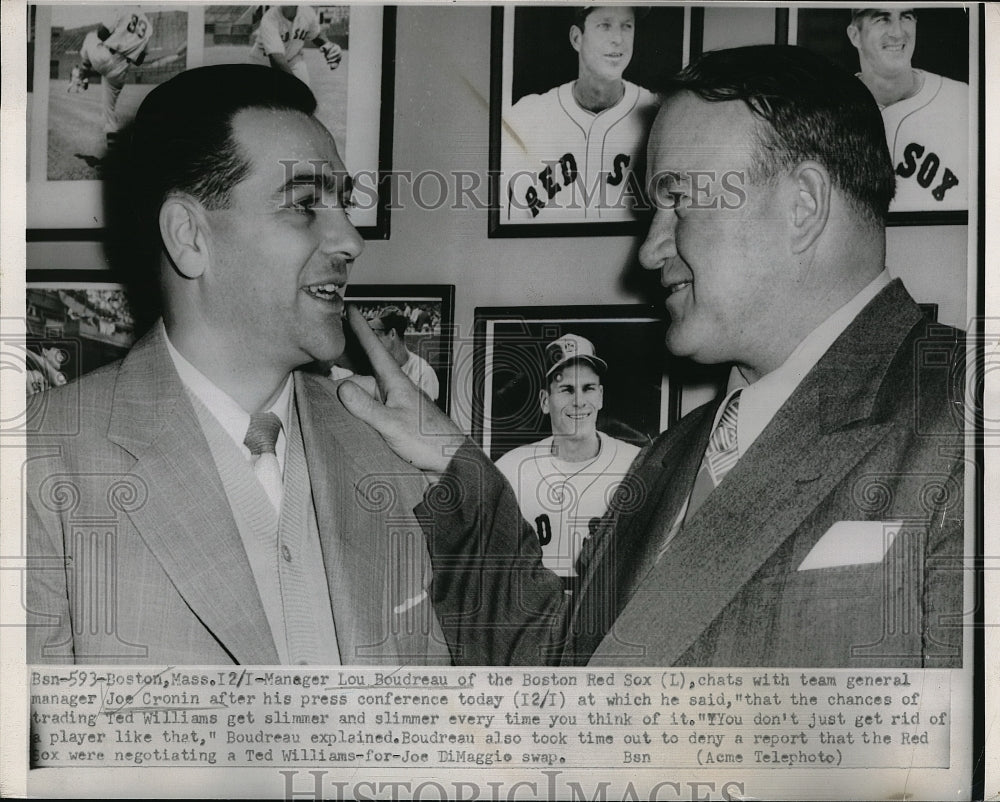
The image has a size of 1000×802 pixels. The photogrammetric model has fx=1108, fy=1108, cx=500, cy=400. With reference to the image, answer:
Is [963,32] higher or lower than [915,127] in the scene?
higher

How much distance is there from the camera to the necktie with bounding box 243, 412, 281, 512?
265 centimetres

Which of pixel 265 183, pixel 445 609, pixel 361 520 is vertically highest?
pixel 265 183

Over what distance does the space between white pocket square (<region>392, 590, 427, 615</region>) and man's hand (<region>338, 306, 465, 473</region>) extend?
0.30 metres

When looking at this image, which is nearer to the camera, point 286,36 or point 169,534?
point 169,534

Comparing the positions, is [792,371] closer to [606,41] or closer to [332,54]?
[606,41]

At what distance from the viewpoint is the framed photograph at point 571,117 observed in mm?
2693

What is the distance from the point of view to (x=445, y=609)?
2.66m

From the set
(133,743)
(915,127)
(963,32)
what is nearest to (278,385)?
(133,743)

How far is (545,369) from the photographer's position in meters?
2.68

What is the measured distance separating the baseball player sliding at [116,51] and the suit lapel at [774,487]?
67.2 inches

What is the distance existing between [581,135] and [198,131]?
92cm

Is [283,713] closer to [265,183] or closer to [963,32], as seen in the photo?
[265,183]

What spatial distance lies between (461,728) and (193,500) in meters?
0.84
